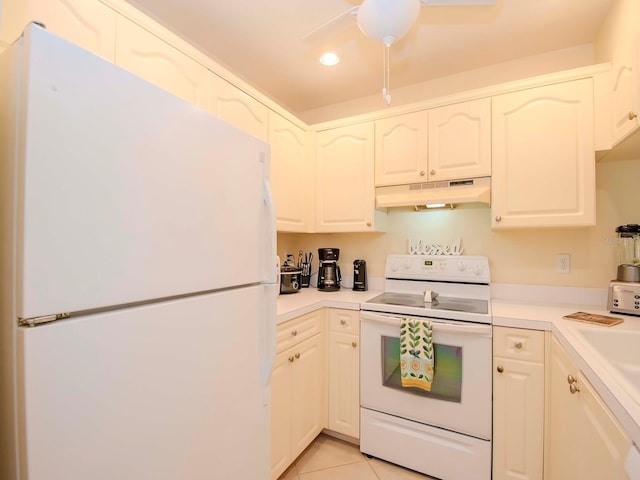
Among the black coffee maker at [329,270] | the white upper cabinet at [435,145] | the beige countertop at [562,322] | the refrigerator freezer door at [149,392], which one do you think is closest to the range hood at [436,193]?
the white upper cabinet at [435,145]

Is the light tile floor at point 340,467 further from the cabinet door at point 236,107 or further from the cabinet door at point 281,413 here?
the cabinet door at point 236,107

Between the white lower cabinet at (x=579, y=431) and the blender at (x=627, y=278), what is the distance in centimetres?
50

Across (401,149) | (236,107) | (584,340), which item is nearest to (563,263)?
(584,340)

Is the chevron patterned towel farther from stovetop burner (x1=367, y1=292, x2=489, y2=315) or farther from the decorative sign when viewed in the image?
the decorative sign

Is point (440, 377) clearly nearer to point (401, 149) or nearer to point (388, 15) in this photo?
point (401, 149)

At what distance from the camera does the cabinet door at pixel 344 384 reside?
6.22ft

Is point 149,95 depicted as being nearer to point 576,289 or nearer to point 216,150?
point 216,150

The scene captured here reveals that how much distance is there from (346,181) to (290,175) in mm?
425

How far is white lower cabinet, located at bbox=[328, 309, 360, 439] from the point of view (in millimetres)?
1897

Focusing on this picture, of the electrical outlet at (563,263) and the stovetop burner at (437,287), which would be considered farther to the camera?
the electrical outlet at (563,263)

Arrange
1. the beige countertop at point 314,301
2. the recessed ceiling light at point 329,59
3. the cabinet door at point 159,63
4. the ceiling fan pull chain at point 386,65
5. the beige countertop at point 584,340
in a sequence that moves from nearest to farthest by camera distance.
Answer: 1. the beige countertop at point 584,340
2. the cabinet door at point 159,63
3. the ceiling fan pull chain at point 386,65
4. the beige countertop at point 314,301
5. the recessed ceiling light at point 329,59

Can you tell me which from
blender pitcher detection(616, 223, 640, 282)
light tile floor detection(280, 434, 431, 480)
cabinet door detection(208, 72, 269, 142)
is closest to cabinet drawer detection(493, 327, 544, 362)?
blender pitcher detection(616, 223, 640, 282)

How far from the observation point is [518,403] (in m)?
1.49

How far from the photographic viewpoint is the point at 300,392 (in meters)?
1.75
